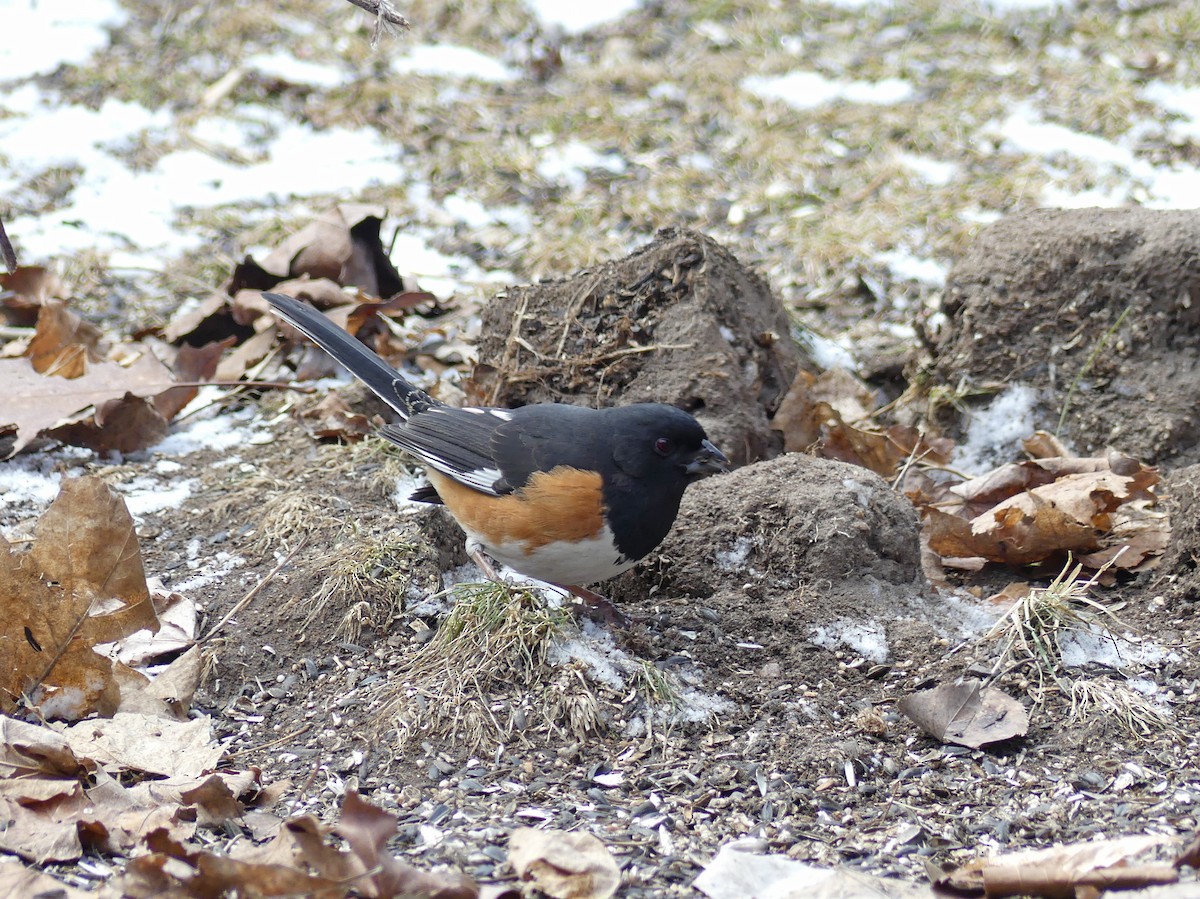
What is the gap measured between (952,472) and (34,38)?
20.1ft

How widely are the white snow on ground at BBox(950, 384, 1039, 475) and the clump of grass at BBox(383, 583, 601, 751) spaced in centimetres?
184

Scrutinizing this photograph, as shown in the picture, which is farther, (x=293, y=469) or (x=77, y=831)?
(x=293, y=469)

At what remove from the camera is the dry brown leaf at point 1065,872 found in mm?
1785

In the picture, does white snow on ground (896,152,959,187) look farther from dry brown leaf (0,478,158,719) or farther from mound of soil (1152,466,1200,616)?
dry brown leaf (0,478,158,719)

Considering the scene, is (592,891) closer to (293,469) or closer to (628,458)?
(628,458)

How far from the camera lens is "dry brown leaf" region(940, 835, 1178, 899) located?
179cm

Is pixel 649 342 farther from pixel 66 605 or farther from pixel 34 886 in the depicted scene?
pixel 34 886

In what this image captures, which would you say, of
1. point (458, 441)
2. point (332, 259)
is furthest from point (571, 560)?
point (332, 259)

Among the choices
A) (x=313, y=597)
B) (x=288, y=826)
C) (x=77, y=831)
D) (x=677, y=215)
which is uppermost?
(x=288, y=826)

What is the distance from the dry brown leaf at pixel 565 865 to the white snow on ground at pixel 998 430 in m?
2.45

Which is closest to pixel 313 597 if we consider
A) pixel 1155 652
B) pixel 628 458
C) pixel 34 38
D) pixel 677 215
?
pixel 628 458

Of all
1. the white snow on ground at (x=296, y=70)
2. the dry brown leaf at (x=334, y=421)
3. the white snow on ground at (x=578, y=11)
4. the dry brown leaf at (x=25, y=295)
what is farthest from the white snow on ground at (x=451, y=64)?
the dry brown leaf at (x=334, y=421)

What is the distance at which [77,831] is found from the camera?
2070 mm

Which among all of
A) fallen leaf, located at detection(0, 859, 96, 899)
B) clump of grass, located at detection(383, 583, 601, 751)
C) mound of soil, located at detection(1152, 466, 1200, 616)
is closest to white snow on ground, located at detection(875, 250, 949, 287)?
mound of soil, located at detection(1152, 466, 1200, 616)
